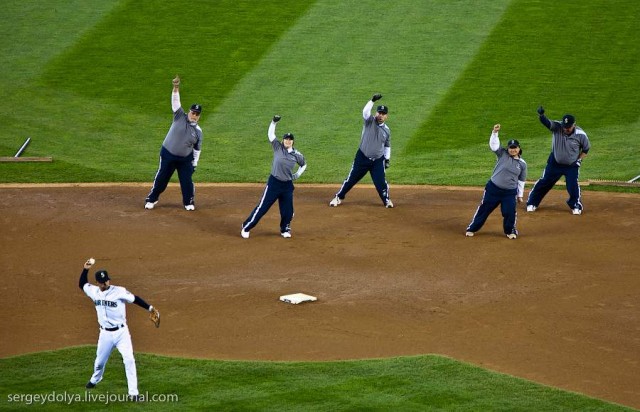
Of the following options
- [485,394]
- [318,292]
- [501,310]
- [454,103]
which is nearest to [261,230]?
[318,292]

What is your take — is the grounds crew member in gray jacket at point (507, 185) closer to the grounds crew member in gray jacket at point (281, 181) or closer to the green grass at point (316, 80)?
the grounds crew member in gray jacket at point (281, 181)

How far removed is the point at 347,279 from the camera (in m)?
16.3

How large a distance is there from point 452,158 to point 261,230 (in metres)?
6.70

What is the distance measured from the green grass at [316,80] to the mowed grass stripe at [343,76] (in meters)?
0.05

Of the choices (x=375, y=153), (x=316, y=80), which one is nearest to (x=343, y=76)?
(x=316, y=80)

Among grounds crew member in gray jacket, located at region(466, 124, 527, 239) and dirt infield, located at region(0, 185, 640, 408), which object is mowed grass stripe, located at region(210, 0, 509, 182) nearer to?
dirt infield, located at region(0, 185, 640, 408)

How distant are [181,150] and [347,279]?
189 inches

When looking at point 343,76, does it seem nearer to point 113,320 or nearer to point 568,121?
point 568,121

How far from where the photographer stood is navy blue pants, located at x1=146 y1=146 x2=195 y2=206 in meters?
19.6

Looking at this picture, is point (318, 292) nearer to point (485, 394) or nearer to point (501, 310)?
point (501, 310)

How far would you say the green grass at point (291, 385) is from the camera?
39.5 feet

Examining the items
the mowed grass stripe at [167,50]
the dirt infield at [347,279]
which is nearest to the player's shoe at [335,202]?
the dirt infield at [347,279]

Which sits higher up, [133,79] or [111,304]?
[111,304]

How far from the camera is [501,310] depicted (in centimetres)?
1505
